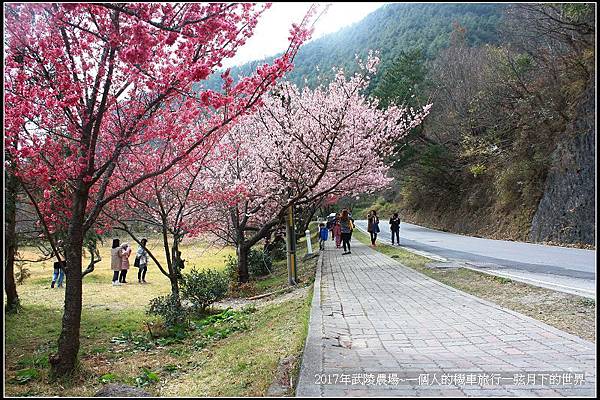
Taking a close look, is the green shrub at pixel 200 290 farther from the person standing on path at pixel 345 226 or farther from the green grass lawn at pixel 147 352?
the person standing on path at pixel 345 226

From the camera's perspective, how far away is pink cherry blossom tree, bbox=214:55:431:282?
11.9m

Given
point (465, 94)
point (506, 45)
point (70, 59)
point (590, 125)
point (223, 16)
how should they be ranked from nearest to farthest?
point (223, 16), point (70, 59), point (590, 125), point (506, 45), point (465, 94)

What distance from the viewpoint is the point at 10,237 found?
28.7 feet

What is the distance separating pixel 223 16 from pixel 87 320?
7.71 meters

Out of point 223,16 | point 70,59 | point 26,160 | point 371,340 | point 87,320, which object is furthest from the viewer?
point 87,320

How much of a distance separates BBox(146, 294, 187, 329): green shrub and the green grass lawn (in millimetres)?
425

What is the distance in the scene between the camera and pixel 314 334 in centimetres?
512

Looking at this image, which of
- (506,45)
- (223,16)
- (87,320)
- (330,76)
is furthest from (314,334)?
(506,45)

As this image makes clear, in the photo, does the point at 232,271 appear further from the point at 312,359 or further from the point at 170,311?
the point at 312,359

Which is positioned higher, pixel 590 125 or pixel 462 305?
pixel 590 125

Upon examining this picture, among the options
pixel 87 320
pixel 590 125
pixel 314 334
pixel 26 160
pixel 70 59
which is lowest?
pixel 87 320

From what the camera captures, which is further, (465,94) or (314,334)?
(465,94)

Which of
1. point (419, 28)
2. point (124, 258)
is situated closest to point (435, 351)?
point (124, 258)

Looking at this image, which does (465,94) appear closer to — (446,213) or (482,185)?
(482,185)
